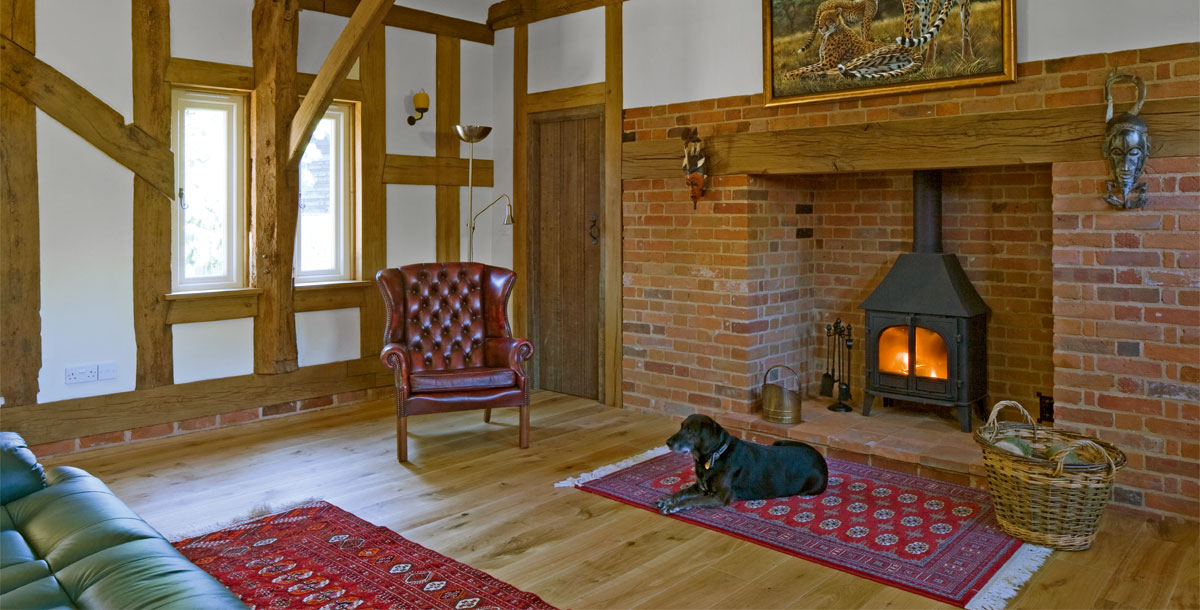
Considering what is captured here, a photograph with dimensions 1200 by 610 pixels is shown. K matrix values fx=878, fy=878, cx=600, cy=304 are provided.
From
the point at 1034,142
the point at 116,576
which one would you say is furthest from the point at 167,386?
the point at 1034,142

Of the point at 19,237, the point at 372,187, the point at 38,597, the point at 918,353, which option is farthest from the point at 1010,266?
the point at 19,237

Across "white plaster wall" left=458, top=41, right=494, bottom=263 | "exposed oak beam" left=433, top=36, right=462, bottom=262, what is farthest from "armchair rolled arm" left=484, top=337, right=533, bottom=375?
"white plaster wall" left=458, top=41, right=494, bottom=263

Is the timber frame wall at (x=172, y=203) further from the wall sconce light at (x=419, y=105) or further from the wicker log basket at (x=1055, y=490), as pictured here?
the wicker log basket at (x=1055, y=490)

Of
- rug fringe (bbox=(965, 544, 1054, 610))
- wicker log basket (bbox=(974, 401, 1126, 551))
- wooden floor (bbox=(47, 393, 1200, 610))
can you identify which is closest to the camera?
rug fringe (bbox=(965, 544, 1054, 610))

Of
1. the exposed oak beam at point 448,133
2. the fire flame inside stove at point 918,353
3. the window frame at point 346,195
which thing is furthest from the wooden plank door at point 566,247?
the fire flame inside stove at point 918,353

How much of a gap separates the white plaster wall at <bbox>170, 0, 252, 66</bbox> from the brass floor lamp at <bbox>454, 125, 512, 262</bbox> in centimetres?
134

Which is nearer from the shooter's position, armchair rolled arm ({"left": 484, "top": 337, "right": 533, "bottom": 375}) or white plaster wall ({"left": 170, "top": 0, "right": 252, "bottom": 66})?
armchair rolled arm ({"left": 484, "top": 337, "right": 533, "bottom": 375})

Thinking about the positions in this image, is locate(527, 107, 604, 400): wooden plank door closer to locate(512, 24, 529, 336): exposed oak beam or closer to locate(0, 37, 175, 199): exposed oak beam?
locate(512, 24, 529, 336): exposed oak beam

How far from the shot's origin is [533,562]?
3162 millimetres

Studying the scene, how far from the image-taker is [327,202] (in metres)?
5.68

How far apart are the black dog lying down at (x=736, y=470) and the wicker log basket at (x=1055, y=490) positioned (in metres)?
0.76

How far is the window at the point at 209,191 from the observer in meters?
→ 4.96

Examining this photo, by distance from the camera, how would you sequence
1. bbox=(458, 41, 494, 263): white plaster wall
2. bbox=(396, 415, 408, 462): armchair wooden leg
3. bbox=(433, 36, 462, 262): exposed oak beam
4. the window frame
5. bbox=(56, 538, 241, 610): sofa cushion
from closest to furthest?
bbox=(56, 538, 241, 610): sofa cushion
bbox=(396, 415, 408, 462): armchair wooden leg
the window frame
bbox=(433, 36, 462, 262): exposed oak beam
bbox=(458, 41, 494, 263): white plaster wall

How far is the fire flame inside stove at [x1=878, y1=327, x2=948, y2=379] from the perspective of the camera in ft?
15.1
